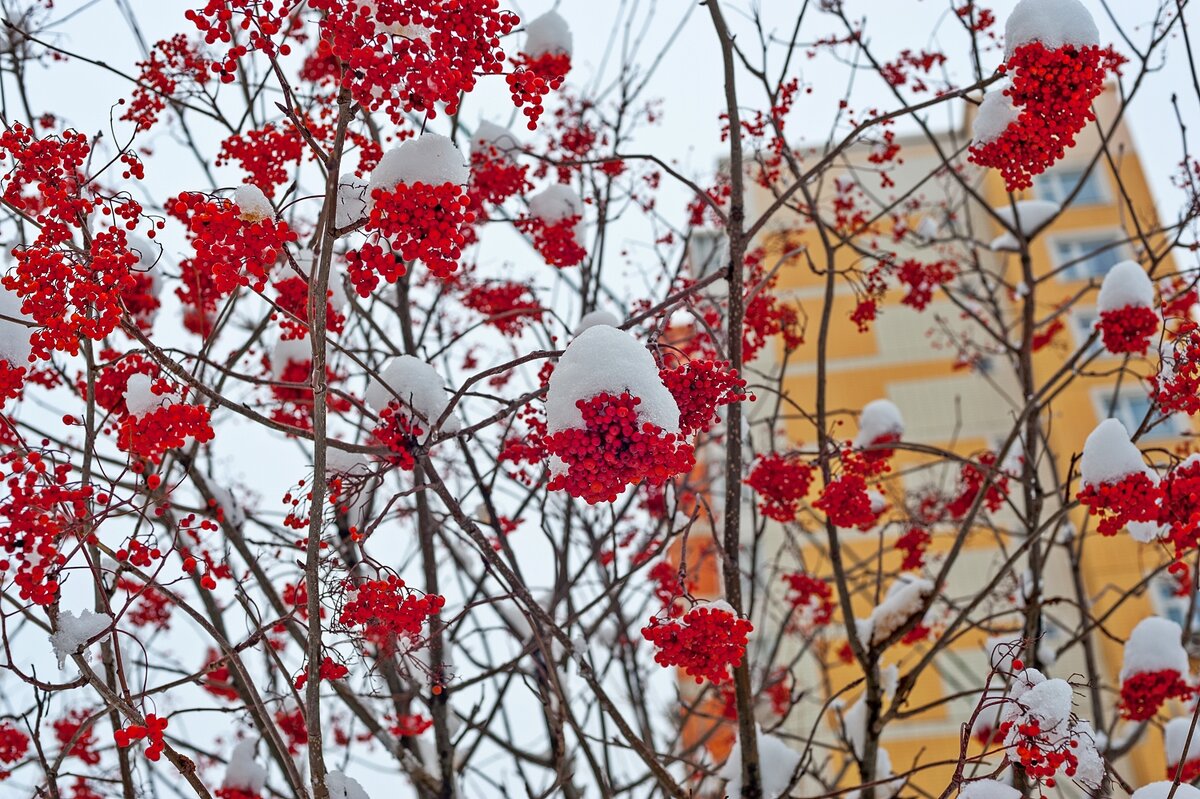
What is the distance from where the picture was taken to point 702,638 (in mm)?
2672

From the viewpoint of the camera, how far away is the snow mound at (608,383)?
2150mm

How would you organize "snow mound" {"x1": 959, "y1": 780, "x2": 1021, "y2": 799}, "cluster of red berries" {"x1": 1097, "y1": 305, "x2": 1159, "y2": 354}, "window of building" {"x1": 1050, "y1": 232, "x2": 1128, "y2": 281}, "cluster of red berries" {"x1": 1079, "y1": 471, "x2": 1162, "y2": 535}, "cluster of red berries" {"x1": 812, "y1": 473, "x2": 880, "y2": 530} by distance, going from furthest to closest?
1. "window of building" {"x1": 1050, "y1": 232, "x2": 1128, "y2": 281}
2. "cluster of red berries" {"x1": 1097, "y1": 305, "x2": 1159, "y2": 354}
3. "cluster of red berries" {"x1": 812, "y1": 473, "x2": 880, "y2": 530}
4. "cluster of red berries" {"x1": 1079, "y1": 471, "x2": 1162, "y2": 535}
5. "snow mound" {"x1": 959, "y1": 780, "x2": 1021, "y2": 799}

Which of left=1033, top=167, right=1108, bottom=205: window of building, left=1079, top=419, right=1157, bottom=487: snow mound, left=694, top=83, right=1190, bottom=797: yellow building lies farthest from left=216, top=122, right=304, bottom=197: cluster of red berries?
left=1033, top=167, right=1108, bottom=205: window of building

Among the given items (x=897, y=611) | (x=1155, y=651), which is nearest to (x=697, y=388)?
(x=897, y=611)

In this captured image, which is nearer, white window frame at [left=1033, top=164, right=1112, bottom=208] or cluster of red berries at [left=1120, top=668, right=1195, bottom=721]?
cluster of red berries at [left=1120, top=668, right=1195, bottom=721]

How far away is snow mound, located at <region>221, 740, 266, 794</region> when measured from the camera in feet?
12.1

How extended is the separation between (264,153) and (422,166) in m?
1.76

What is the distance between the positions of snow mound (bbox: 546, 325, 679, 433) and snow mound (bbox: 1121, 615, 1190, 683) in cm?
291

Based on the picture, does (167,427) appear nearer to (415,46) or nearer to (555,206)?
(415,46)

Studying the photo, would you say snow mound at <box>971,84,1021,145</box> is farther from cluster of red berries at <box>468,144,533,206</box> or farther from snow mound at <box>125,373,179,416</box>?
snow mound at <box>125,373,179,416</box>

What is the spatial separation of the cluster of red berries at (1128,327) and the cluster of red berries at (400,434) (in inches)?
113

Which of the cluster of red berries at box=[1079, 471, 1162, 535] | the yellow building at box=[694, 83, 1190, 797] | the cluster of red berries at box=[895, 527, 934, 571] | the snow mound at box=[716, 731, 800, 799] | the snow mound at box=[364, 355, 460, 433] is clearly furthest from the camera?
the yellow building at box=[694, 83, 1190, 797]

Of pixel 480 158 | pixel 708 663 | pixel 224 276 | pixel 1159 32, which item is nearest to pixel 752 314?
pixel 480 158

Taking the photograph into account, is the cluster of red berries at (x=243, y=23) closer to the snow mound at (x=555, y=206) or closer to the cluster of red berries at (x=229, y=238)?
the cluster of red berries at (x=229, y=238)
